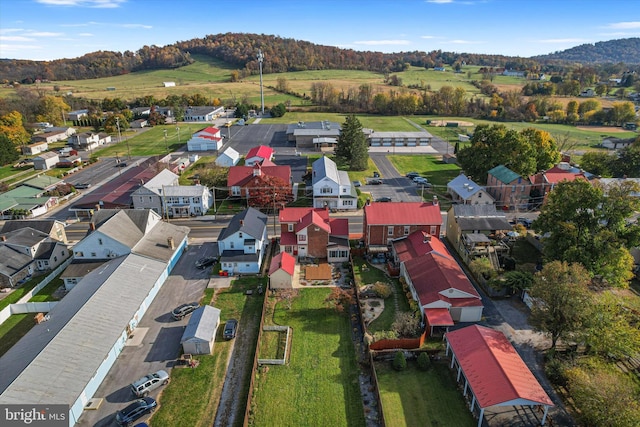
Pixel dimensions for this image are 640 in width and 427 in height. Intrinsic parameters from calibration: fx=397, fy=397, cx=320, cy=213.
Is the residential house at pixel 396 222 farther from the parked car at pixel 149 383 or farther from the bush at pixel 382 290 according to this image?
the parked car at pixel 149 383

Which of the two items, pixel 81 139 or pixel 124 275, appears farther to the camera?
pixel 81 139

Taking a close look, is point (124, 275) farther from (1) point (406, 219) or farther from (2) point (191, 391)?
(1) point (406, 219)

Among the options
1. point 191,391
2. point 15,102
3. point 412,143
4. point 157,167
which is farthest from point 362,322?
point 15,102

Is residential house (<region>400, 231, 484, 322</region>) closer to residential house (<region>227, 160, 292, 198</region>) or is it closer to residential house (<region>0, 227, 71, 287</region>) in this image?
residential house (<region>227, 160, 292, 198</region>)

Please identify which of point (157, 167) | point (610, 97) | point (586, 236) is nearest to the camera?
point (586, 236)

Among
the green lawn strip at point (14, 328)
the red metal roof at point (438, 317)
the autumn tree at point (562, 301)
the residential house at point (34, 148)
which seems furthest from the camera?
the residential house at point (34, 148)

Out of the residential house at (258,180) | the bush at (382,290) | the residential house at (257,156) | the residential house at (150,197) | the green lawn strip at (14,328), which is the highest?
the residential house at (257,156)

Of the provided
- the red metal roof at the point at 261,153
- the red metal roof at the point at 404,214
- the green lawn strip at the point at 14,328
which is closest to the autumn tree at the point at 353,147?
the red metal roof at the point at 261,153

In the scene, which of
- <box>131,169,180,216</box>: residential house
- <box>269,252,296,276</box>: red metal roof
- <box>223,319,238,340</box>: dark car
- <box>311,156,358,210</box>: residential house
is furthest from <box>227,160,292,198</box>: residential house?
<box>223,319,238,340</box>: dark car
